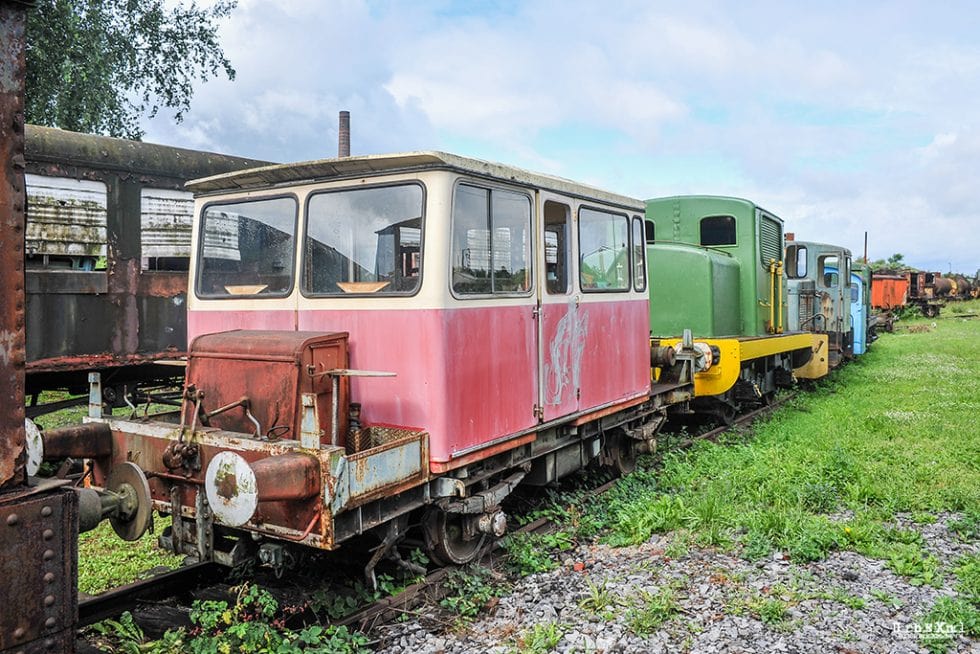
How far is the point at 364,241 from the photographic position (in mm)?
4957

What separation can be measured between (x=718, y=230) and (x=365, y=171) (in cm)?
740

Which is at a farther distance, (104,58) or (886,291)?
(886,291)

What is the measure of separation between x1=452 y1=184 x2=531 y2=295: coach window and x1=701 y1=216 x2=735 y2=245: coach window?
614 centimetres

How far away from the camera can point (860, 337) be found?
61.4ft

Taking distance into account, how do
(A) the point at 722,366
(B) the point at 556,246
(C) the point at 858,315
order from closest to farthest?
(B) the point at 556,246 → (A) the point at 722,366 → (C) the point at 858,315

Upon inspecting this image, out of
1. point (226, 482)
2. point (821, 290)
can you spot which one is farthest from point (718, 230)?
point (226, 482)

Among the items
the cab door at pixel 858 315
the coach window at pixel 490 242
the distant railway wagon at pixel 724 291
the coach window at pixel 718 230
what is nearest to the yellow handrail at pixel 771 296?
the distant railway wagon at pixel 724 291

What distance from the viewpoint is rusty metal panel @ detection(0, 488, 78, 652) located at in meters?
2.62

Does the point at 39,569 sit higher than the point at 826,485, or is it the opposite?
the point at 39,569

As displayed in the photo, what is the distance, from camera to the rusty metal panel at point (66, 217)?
8.03 meters

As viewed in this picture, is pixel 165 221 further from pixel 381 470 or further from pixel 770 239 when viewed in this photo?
pixel 770 239

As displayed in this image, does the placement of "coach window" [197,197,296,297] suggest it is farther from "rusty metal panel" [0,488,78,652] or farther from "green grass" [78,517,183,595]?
"rusty metal panel" [0,488,78,652]

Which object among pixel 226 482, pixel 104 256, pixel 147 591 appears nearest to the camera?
pixel 226 482

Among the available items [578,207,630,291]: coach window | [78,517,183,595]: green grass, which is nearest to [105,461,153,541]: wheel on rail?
[78,517,183,595]: green grass
